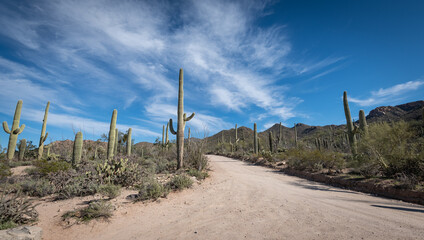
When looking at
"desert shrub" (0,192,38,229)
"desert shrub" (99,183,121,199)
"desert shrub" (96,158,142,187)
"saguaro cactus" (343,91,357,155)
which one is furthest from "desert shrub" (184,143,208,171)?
"saguaro cactus" (343,91,357,155)

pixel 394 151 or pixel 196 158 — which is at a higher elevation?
pixel 394 151

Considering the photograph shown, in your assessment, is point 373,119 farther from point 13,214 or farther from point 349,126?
point 13,214

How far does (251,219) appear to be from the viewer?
4.39 m

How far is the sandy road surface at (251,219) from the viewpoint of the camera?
3674 mm

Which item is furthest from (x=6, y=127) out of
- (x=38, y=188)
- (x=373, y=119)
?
(x=373, y=119)

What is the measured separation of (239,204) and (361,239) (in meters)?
2.83

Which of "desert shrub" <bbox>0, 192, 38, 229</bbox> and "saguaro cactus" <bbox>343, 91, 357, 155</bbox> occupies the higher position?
"saguaro cactus" <bbox>343, 91, 357, 155</bbox>

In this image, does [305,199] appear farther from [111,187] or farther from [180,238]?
[111,187]

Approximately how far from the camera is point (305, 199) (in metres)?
5.91

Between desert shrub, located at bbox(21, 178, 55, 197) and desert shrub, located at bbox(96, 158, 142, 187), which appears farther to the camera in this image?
desert shrub, located at bbox(96, 158, 142, 187)

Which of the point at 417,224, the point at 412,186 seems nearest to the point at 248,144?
the point at 412,186

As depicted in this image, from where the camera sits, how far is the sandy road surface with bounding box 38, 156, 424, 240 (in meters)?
3.67

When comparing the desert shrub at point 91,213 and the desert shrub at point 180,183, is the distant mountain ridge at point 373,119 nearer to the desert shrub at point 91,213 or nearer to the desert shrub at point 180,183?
the desert shrub at point 180,183

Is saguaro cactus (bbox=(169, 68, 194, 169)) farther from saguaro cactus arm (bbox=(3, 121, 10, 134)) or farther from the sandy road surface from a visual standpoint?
saguaro cactus arm (bbox=(3, 121, 10, 134))
